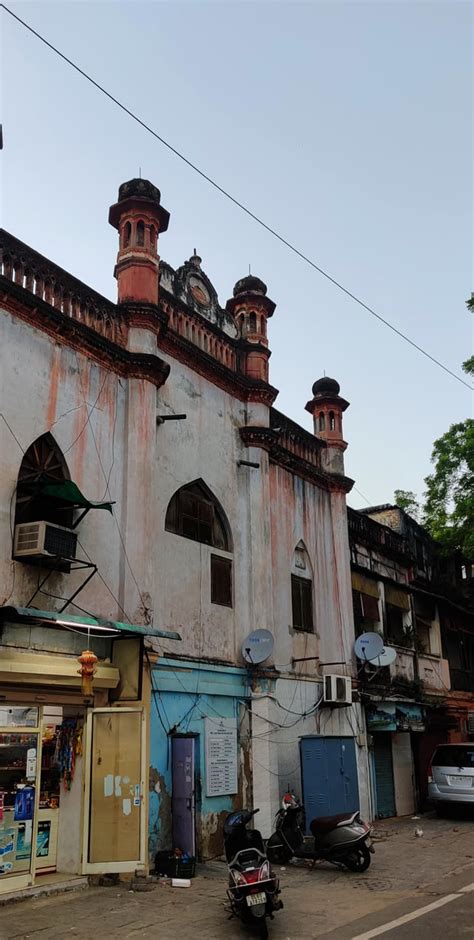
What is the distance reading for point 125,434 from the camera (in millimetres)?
11391

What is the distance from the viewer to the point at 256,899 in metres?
7.53

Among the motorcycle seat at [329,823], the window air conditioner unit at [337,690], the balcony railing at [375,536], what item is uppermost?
the balcony railing at [375,536]

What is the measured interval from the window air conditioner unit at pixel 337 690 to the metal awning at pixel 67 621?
5.83 meters

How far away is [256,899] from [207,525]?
650 cm

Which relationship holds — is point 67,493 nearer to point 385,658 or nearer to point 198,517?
point 198,517

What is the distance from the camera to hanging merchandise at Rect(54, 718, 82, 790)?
9.83m

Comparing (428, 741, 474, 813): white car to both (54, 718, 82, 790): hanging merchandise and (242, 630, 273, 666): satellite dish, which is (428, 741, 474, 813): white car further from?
(54, 718, 82, 790): hanging merchandise

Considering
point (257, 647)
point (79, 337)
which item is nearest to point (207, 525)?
point (257, 647)

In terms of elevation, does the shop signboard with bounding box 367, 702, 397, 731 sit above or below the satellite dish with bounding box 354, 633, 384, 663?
below

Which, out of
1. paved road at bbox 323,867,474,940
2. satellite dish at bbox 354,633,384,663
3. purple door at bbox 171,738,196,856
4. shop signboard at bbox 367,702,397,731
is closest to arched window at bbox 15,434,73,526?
purple door at bbox 171,738,196,856

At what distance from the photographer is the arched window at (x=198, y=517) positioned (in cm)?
1238

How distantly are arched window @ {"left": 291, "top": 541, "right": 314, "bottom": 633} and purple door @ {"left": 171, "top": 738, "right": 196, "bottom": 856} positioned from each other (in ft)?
14.7

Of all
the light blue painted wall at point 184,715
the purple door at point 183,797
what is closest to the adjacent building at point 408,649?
the light blue painted wall at point 184,715

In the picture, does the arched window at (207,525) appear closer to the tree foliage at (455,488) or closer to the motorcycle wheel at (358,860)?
the motorcycle wheel at (358,860)
